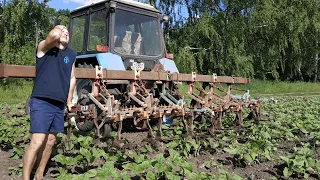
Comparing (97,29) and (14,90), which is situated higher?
(97,29)

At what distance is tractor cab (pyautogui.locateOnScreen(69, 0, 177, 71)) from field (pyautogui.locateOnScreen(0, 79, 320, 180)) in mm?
1495

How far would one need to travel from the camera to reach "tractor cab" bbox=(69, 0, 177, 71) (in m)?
6.70

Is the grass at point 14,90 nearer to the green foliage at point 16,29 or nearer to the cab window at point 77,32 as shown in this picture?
the green foliage at point 16,29

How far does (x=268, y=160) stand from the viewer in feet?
14.9

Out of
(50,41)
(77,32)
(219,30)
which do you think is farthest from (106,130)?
(219,30)

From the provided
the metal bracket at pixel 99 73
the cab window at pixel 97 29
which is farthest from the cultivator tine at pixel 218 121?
the cab window at pixel 97 29

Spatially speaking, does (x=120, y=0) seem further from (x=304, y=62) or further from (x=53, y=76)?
(x=304, y=62)

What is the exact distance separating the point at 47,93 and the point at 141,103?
6.86 ft

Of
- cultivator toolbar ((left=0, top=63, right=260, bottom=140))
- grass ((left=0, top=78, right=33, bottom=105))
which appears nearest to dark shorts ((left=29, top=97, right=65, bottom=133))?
cultivator toolbar ((left=0, top=63, right=260, bottom=140))

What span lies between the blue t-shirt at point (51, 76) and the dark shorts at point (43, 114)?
0.22 feet

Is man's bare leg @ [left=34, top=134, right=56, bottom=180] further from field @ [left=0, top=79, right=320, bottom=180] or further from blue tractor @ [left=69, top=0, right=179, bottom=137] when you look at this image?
blue tractor @ [left=69, top=0, right=179, bottom=137]

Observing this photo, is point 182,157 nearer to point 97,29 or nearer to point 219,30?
point 97,29

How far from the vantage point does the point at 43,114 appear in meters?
3.61

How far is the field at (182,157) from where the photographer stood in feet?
11.9
